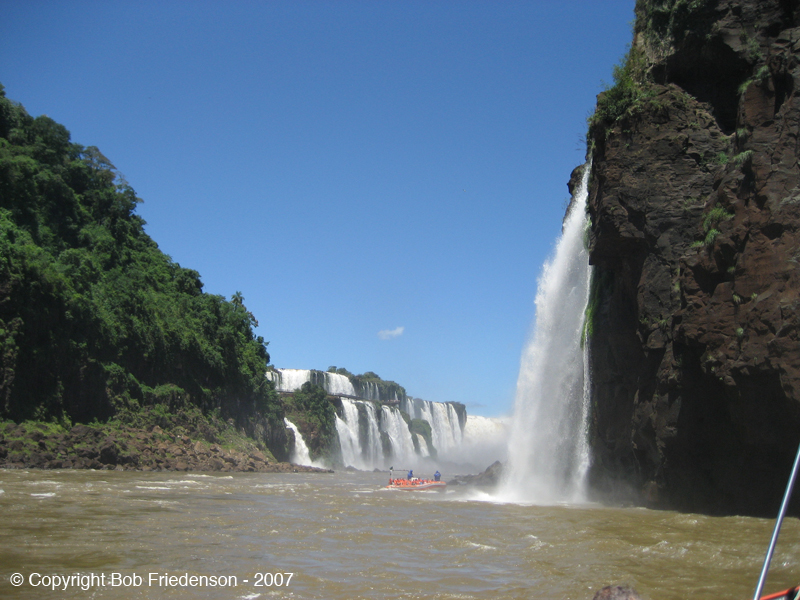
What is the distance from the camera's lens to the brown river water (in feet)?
29.1

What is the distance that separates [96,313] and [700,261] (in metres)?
36.1

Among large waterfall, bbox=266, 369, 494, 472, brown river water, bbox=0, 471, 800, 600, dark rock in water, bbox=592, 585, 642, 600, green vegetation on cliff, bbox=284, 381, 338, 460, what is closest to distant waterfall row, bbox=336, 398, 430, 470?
large waterfall, bbox=266, 369, 494, 472

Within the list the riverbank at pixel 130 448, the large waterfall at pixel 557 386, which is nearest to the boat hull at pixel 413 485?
the large waterfall at pixel 557 386

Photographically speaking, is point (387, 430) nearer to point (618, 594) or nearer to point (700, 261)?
point (700, 261)

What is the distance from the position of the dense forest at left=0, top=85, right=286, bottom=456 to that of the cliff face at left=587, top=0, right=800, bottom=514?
2913 centimetres

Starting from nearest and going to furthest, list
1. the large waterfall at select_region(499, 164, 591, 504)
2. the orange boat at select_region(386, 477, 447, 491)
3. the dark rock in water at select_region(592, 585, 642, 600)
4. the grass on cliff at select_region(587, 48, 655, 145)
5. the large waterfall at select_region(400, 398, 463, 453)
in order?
the dark rock in water at select_region(592, 585, 642, 600) → the grass on cliff at select_region(587, 48, 655, 145) → the large waterfall at select_region(499, 164, 591, 504) → the orange boat at select_region(386, 477, 447, 491) → the large waterfall at select_region(400, 398, 463, 453)

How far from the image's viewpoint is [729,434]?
1673 cm

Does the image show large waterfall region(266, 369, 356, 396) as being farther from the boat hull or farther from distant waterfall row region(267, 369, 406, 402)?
the boat hull

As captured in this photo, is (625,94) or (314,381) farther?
(314,381)

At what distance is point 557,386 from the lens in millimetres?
27391

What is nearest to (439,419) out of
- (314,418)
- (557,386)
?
(314,418)

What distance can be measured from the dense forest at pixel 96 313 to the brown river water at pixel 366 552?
58.4 feet

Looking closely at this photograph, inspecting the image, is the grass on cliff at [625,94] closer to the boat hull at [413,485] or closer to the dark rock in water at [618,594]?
the dark rock in water at [618,594]

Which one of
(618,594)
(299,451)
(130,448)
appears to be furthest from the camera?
(299,451)
